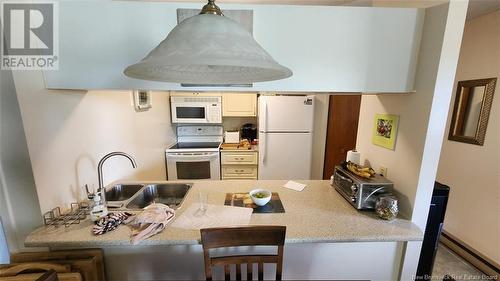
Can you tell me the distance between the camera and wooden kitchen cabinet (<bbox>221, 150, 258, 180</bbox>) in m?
3.12

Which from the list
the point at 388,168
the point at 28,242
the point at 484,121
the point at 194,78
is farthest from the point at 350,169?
the point at 28,242

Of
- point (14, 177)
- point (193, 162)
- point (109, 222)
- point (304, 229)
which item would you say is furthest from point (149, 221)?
point (193, 162)

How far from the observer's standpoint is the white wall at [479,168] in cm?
187

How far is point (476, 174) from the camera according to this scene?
2.04 metres

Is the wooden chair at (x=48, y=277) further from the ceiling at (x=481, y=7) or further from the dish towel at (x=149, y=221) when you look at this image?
the ceiling at (x=481, y=7)

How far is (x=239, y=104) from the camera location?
129 inches

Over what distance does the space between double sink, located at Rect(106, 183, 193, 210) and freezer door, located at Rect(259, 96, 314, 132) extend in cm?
153

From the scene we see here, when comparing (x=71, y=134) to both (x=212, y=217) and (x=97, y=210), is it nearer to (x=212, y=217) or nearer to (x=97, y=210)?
(x=97, y=210)

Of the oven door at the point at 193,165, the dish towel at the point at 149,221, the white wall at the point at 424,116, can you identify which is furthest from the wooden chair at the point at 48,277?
the oven door at the point at 193,165

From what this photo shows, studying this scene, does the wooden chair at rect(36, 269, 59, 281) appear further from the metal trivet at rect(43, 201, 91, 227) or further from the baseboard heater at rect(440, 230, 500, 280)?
the baseboard heater at rect(440, 230, 500, 280)

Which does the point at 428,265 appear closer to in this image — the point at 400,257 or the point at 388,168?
the point at 400,257

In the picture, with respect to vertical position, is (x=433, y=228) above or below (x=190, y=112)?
below

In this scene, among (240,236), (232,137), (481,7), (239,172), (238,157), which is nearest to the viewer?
(240,236)

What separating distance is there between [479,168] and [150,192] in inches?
121
